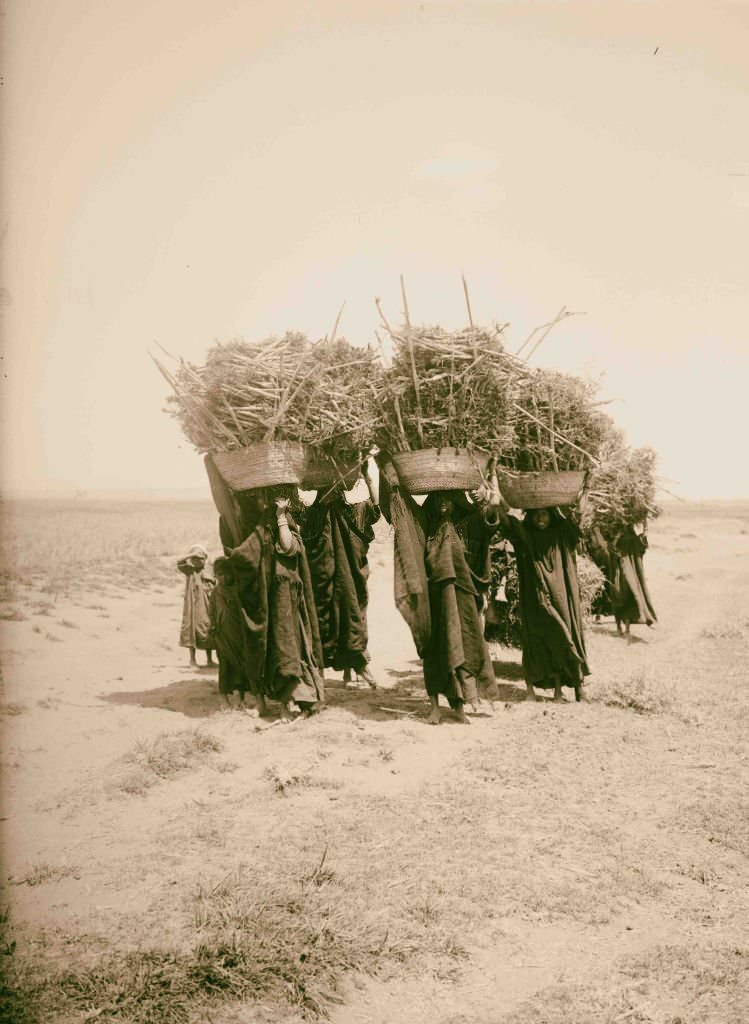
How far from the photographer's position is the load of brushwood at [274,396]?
25.3 feet

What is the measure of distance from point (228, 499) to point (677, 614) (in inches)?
493

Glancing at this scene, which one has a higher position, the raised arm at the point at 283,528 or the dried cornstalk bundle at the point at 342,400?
the dried cornstalk bundle at the point at 342,400

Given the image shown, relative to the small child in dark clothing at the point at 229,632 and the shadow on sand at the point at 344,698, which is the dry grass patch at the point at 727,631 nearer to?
the shadow on sand at the point at 344,698

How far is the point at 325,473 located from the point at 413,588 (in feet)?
4.77

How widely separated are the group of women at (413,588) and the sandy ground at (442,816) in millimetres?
376

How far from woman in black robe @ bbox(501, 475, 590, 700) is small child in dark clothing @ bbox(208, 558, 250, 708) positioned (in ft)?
9.09

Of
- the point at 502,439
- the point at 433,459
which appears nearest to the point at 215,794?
the point at 433,459

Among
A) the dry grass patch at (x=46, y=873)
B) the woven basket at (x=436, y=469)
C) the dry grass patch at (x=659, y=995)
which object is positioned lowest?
the dry grass patch at (x=659, y=995)

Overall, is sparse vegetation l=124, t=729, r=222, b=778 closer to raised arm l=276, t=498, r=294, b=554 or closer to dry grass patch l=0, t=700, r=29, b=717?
raised arm l=276, t=498, r=294, b=554

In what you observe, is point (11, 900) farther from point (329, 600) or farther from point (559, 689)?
point (559, 689)

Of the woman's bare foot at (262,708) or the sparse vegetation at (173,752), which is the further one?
the woman's bare foot at (262,708)

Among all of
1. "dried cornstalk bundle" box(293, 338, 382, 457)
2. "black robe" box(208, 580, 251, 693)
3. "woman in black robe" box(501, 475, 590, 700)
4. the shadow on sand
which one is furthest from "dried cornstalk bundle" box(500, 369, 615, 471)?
"black robe" box(208, 580, 251, 693)

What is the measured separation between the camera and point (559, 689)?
9.03 m

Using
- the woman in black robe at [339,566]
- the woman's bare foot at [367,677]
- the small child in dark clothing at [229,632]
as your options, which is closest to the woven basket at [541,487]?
the woman in black robe at [339,566]
